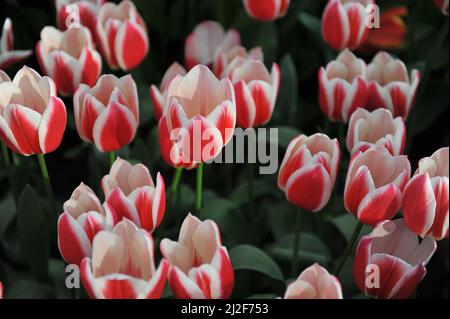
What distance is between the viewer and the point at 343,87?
0.80 metres

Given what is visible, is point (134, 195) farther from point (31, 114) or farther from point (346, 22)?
point (346, 22)

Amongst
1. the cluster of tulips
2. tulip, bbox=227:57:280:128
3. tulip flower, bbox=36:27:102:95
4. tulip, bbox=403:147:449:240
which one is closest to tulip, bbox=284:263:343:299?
the cluster of tulips

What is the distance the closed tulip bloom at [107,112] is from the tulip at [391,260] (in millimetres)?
243

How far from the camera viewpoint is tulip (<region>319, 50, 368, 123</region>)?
795 mm

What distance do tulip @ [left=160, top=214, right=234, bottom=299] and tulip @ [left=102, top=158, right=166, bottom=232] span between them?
0.04 metres

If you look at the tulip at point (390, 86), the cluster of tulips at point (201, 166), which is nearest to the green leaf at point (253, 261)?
the cluster of tulips at point (201, 166)

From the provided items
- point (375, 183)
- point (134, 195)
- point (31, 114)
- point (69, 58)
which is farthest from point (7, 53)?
point (375, 183)

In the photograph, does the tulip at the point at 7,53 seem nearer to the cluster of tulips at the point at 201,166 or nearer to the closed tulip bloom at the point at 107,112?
the cluster of tulips at the point at 201,166

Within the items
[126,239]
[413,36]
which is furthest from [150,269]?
[413,36]

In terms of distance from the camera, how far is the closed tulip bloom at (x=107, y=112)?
713 mm

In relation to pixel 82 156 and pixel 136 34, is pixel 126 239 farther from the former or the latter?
pixel 82 156

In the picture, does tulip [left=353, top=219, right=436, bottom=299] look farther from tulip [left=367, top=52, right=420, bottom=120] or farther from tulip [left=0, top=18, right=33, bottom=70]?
tulip [left=0, top=18, right=33, bottom=70]

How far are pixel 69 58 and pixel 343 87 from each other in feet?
0.92
